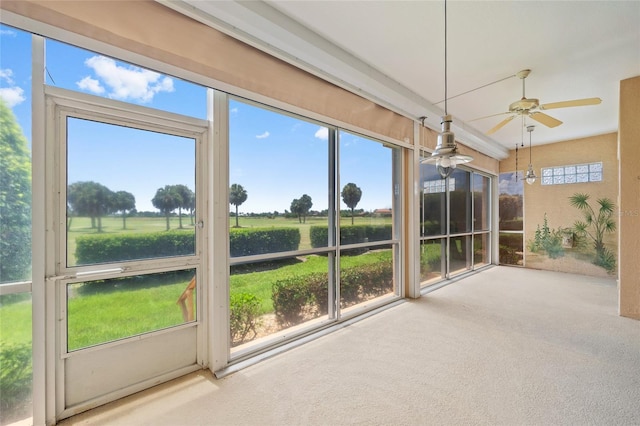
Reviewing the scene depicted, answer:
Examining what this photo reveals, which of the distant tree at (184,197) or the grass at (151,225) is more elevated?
the distant tree at (184,197)

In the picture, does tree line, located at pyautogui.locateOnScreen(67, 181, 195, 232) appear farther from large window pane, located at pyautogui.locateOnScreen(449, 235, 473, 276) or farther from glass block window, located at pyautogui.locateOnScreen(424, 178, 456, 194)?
large window pane, located at pyautogui.locateOnScreen(449, 235, 473, 276)

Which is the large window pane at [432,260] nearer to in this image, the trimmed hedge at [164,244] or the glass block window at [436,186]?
the glass block window at [436,186]

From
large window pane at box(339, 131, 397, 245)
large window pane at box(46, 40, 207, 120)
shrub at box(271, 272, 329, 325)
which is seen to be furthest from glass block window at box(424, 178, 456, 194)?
large window pane at box(46, 40, 207, 120)

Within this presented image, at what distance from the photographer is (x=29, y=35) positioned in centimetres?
145

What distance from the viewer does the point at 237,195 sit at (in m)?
2.25

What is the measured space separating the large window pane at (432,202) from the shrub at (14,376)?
4407 mm

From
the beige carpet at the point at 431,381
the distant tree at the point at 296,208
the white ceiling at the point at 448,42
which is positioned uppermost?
the white ceiling at the point at 448,42

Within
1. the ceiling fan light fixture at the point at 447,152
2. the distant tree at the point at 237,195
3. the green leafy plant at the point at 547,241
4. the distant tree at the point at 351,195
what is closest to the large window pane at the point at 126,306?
the distant tree at the point at 237,195

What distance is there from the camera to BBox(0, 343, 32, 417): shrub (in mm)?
1417

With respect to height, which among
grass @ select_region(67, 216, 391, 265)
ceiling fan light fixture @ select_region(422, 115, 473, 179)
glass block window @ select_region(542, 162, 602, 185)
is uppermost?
glass block window @ select_region(542, 162, 602, 185)

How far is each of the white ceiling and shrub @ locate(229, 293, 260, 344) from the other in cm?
219

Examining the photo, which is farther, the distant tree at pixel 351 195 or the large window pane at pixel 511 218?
the large window pane at pixel 511 218

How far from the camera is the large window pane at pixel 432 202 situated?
4289 mm

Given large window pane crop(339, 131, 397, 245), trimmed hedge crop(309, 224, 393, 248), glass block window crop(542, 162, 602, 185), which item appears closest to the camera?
trimmed hedge crop(309, 224, 393, 248)
